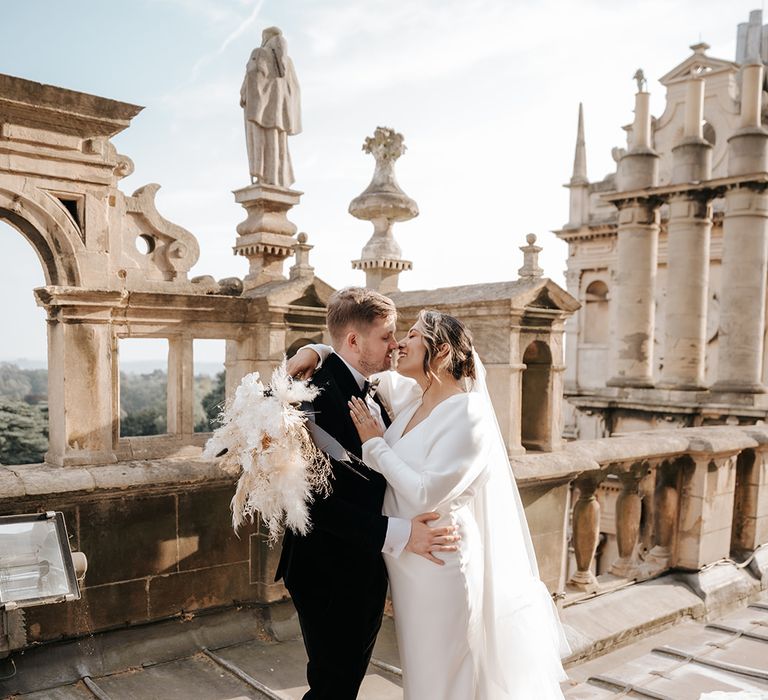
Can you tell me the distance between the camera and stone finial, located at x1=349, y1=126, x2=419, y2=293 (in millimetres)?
8416

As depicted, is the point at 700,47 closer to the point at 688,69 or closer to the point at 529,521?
the point at 688,69

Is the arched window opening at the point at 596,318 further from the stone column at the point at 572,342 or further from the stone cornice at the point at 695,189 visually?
the stone cornice at the point at 695,189

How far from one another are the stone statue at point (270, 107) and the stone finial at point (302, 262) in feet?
4.41

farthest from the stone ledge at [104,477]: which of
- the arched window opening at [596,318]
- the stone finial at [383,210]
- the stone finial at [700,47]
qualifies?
the arched window opening at [596,318]

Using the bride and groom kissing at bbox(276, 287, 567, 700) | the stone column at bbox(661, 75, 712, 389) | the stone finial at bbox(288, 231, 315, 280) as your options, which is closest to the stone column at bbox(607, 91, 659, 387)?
the stone column at bbox(661, 75, 712, 389)

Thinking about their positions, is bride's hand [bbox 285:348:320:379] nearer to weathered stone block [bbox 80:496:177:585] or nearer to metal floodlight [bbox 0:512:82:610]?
metal floodlight [bbox 0:512:82:610]

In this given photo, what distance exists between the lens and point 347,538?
8.43 ft

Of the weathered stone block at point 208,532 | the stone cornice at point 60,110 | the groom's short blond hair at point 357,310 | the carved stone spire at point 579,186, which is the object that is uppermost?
the carved stone spire at point 579,186

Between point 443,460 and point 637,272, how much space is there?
45.2 ft

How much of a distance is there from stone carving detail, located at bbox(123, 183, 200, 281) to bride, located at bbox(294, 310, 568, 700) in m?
2.34

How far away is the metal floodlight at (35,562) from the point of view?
9.12 ft

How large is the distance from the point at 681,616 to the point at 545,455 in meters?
1.81

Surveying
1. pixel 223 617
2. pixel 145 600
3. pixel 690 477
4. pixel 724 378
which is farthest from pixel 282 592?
pixel 724 378

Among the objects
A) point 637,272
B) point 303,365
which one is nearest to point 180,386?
point 303,365
